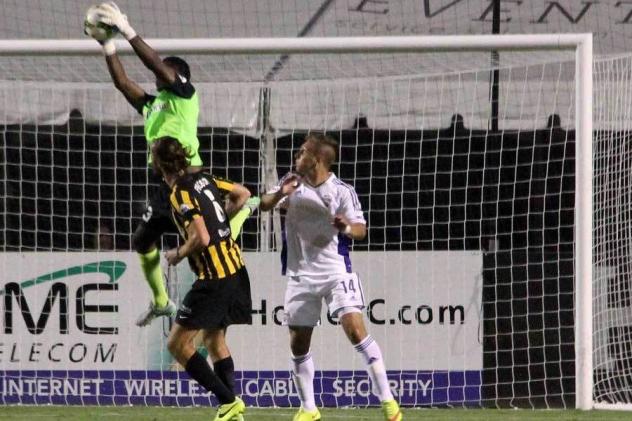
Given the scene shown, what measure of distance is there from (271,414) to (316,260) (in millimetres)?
2051

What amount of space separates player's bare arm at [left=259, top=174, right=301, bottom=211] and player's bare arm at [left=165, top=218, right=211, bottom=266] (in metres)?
0.56

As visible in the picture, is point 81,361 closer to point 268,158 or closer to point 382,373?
point 268,158

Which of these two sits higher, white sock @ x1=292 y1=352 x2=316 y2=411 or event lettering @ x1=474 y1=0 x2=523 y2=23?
event lettering @ x1=474 y1=0 x2=523 y2=23

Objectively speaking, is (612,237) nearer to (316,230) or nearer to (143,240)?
(316,230)

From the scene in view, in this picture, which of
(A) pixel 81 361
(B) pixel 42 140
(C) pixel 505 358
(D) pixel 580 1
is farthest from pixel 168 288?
(D) pixel 580 1

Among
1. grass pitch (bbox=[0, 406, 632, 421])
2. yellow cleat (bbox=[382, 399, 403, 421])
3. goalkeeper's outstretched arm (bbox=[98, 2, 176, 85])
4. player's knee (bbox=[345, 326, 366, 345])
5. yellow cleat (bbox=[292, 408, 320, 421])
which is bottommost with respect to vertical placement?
grass pitch (bbox=[0, 406, 632, 421])

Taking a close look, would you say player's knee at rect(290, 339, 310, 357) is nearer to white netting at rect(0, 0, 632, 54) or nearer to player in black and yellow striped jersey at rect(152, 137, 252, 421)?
player in black and yellow striped jersey at rect(152, 137, 252, 421)

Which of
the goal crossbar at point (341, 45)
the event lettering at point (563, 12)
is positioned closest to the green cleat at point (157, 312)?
the goal crossbar at point (341, 45)

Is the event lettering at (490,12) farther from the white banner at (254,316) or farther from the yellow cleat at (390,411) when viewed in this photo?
the yellow cleat at (390,411)

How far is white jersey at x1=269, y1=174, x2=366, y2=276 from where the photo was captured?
9.99m

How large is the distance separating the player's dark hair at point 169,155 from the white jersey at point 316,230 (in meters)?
0.91

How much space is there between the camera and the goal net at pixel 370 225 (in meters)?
12.3

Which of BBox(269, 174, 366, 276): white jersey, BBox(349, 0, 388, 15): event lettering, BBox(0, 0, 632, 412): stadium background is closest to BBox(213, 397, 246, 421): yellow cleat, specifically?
BBox(269, 174, 366, 276): white jersey

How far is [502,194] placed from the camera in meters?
12.8
